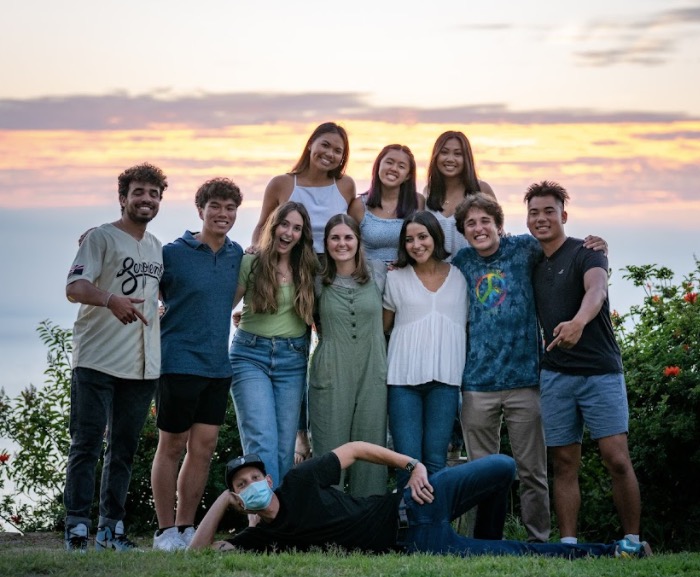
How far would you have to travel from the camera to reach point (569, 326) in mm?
7367

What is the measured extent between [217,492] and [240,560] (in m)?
3.65

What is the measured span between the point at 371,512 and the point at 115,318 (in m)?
2.17

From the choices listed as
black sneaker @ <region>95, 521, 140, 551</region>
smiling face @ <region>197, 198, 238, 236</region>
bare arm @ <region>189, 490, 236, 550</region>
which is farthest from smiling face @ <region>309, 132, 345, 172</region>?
black sneaker @ <region>95, 521, 140, 551</region>

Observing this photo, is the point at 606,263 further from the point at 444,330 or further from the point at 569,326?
the point at 444,330

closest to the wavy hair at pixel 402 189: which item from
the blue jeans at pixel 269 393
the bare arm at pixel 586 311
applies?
the blue jeans at pixel 269 393

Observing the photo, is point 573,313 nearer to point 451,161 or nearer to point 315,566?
point 451,161

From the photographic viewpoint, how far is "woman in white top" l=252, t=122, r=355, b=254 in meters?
8.56

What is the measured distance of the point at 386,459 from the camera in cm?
716

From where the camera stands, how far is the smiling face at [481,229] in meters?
7.88

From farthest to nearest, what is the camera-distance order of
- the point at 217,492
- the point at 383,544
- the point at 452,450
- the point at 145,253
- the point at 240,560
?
the point at 217,492 < the point at 452,450 < the point at 145,253 < the point at 383,544 < the point at 240,560

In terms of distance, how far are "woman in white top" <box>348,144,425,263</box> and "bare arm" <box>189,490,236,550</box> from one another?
2.24m

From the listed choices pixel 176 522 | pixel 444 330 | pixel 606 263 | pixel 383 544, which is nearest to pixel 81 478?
pixel 176 522

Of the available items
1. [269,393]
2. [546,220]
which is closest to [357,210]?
[546,220]

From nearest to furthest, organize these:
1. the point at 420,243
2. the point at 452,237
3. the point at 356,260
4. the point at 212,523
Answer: the point at 212,523 < the point at 420,243 < the point at 356,260 < the point at 452,237
